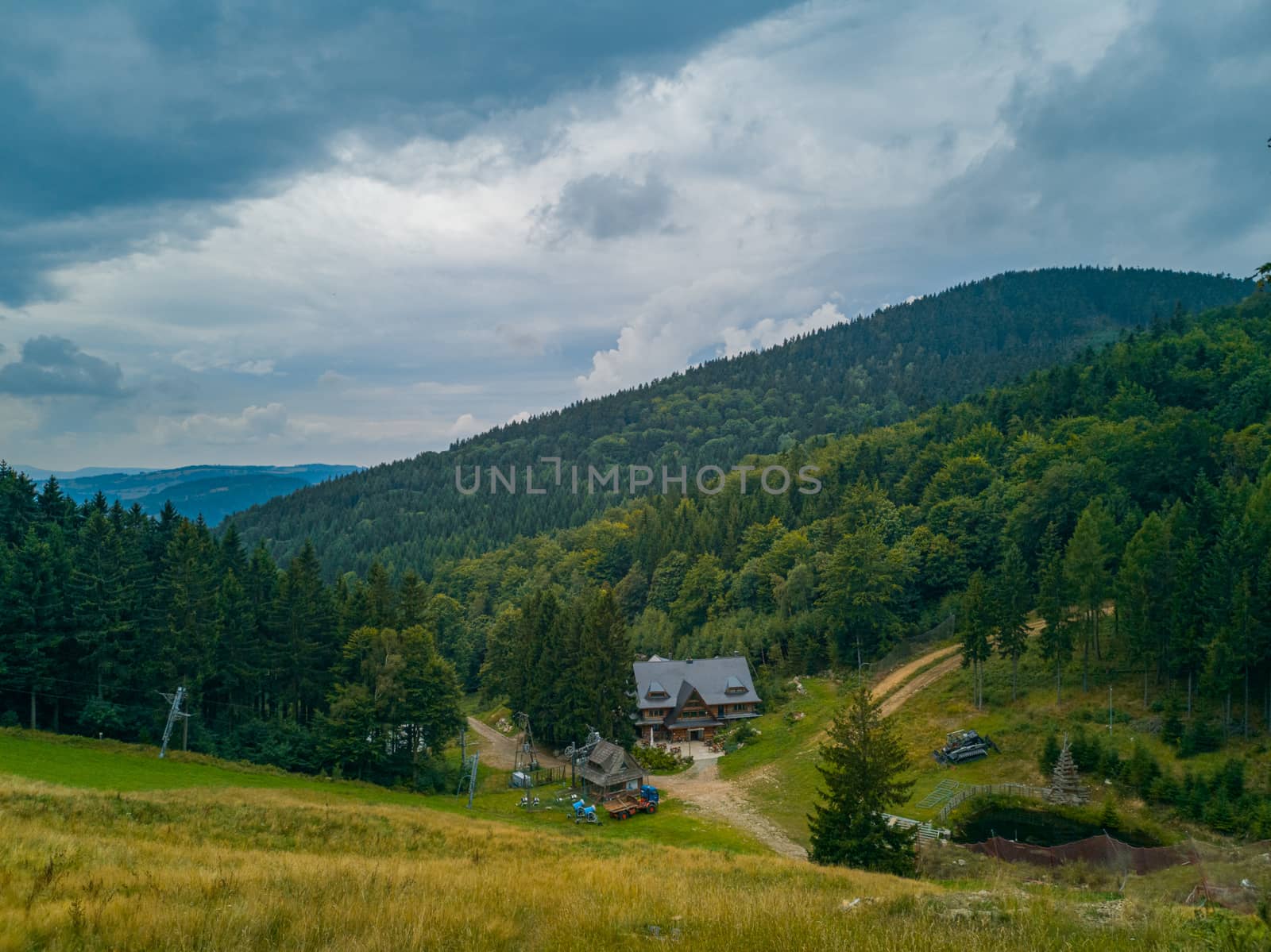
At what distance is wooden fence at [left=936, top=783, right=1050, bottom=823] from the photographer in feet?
111

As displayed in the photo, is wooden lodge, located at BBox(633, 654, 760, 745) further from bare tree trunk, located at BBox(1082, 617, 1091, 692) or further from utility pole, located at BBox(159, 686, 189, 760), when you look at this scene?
utility pole, located at BBox(159, 686, 189, 760)

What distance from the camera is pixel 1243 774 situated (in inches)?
1199

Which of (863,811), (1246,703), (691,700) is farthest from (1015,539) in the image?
(863,811)

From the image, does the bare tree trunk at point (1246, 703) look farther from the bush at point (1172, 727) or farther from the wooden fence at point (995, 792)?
the wooden fence at point (995, 792)

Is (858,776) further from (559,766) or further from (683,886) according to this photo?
(559,766)

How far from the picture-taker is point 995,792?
3503 centimetres

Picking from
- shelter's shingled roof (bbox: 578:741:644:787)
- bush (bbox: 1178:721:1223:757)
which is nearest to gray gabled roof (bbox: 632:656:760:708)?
shelter's shingled roof (bbox: 578:741:644:787)

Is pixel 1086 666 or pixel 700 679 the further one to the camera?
pixel 700 679

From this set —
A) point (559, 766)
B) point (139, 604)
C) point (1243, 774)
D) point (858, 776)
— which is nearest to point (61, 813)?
point (858, 776)

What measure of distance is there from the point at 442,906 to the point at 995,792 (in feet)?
113

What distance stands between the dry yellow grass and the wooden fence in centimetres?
2066

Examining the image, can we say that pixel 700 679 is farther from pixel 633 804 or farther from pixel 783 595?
pixel 633 804

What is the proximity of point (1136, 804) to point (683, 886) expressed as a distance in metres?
30.3

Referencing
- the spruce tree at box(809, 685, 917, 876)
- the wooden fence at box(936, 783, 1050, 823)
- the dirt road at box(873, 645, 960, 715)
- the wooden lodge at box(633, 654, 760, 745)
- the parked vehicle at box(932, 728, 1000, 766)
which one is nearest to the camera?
the spruce tree at box(809, 685, 917, 876)
